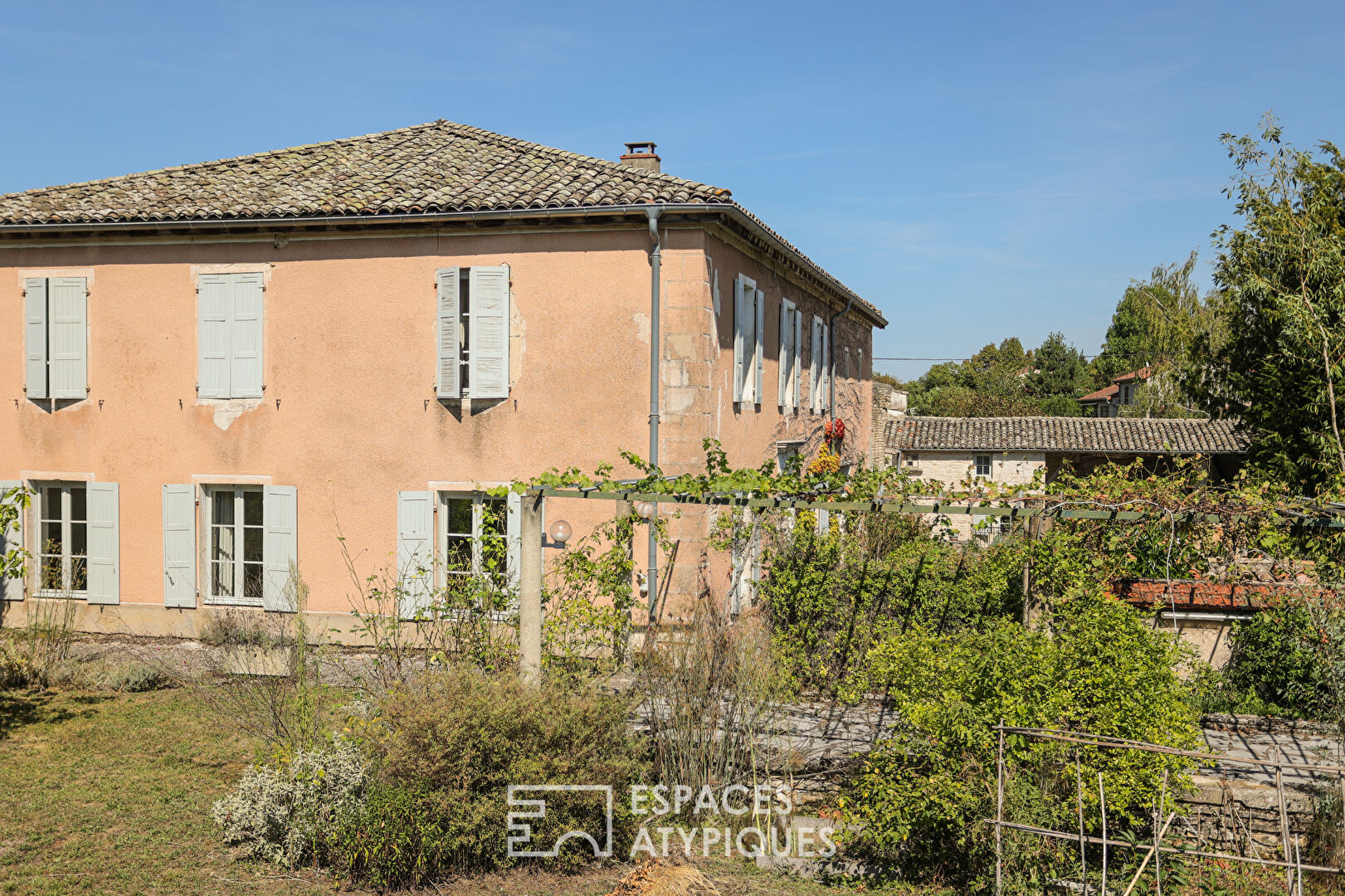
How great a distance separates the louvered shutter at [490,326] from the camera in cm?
1080

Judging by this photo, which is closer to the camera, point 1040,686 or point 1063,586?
point 1040,686

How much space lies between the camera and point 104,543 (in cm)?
1179

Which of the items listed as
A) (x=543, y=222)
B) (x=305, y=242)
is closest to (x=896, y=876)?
(x=543, y=222)

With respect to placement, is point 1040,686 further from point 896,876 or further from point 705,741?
point 705,741

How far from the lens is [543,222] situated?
1065 cm

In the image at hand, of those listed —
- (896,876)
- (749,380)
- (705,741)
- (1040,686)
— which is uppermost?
(749,380)

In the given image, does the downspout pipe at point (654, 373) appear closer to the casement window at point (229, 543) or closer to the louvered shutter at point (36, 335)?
the casement window at point (229, 543)

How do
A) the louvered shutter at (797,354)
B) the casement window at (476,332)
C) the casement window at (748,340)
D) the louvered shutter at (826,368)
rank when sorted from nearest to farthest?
the casement window at (476,332), the casement window at (748,340), the louvered shutter at (797,354), the louvered shutter at (826,368)

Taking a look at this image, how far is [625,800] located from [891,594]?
416 cm

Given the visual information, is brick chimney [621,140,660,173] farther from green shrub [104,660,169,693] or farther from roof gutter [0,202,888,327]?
green shrub [104,660,169,693]

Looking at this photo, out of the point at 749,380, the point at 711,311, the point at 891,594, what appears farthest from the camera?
the point at 749,380

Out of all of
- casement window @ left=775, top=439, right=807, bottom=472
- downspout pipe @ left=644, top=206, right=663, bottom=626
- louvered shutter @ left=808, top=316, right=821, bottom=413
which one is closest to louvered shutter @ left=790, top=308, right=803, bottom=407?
casement window @ left=775, top=439, right=807, bottom=472

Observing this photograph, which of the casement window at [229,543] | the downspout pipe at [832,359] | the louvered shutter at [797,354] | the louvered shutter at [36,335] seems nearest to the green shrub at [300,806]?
the casement window at [229,543]

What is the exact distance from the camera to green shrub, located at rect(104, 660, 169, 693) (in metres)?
9.62
